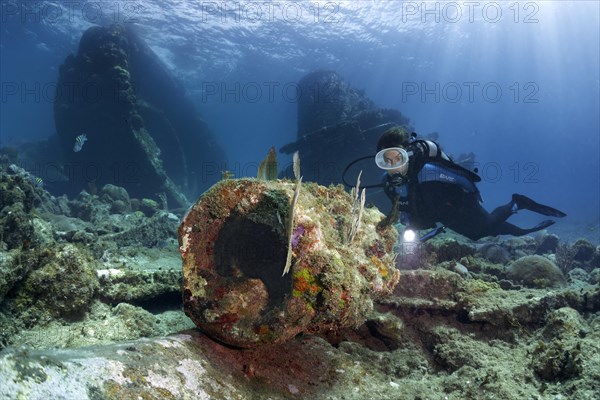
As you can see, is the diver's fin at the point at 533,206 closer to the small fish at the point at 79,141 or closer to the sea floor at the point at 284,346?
the sea floor at the point at 284,346

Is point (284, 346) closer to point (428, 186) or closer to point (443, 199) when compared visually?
point (428, 186)

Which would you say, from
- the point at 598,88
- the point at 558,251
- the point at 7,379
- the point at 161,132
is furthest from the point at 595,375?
the point at 598,88

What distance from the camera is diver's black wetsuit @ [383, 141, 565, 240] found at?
6.97 m

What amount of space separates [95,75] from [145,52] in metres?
10.2

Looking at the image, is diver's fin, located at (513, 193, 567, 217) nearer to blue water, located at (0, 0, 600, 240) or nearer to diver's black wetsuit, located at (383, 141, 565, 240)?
diver's black wetsuit, located at (383, 141, 565, 240)

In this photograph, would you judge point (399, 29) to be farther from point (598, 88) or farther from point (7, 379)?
point (598, 88)

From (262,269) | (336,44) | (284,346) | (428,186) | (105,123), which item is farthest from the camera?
(336,44)

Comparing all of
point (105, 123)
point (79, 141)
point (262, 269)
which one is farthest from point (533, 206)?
point (105, 123)

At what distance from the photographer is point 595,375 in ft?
9.69

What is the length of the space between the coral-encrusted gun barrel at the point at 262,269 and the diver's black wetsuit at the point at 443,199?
4.09 metres

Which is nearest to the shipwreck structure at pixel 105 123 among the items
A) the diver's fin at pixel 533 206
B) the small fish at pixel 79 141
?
the small fish at pixel 79 141

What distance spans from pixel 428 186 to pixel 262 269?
5.19 metres

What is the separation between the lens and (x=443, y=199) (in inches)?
297

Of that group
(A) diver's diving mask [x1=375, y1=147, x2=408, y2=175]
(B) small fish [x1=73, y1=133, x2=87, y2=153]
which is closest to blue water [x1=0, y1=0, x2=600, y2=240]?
(B) small fish [x1=73, y1=133, x2=87, y2=153]
